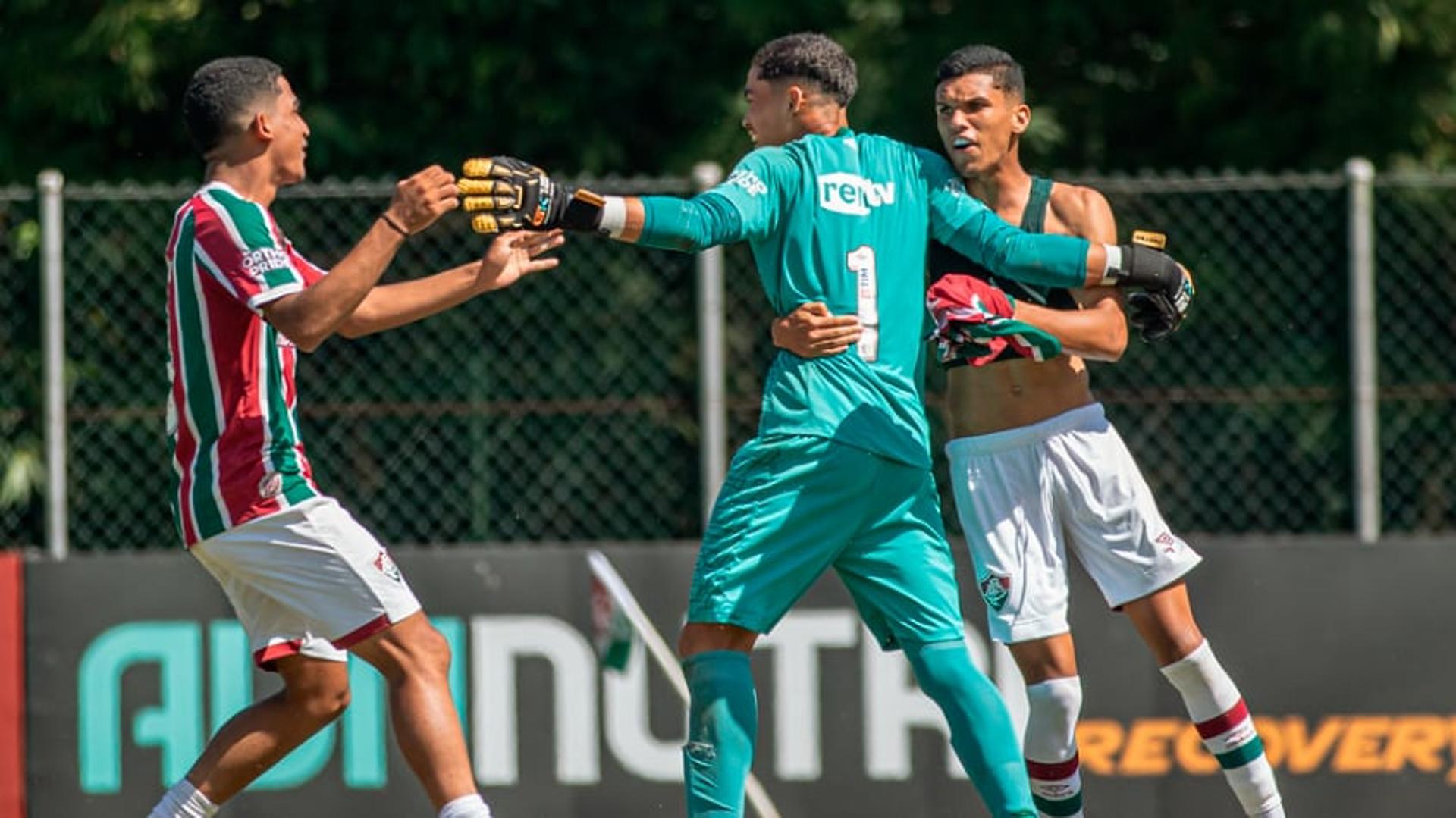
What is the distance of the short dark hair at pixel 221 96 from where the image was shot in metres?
5.54

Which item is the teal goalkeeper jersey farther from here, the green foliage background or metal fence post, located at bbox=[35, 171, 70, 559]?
the green foliage background

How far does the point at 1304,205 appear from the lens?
8023 mm

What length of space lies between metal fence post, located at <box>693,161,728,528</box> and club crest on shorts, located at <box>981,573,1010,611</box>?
72.3 inches

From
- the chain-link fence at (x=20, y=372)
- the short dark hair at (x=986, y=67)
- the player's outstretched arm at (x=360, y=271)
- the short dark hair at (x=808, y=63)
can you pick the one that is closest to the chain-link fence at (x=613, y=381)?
the chain-link fence at (x=20, y=372)

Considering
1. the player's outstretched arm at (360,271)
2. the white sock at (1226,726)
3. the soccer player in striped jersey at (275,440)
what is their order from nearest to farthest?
the player's outstretched arm at (360,271) → the soccer player in striped jersey at (275,440) → the white sock at (1226,726)

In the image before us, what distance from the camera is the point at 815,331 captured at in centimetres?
557

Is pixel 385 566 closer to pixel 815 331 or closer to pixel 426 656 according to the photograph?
pixel 426 656

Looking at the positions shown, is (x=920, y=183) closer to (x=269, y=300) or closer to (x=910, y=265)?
(x=910, y=265)

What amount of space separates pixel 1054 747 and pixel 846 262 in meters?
1.48

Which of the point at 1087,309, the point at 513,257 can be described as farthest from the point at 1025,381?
the point at 513,257

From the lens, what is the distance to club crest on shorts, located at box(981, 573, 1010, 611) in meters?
6.07

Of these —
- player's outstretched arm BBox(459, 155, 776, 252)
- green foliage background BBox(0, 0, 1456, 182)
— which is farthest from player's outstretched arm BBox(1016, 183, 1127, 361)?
green foliage background BBox(0, 0, 1456, 182)

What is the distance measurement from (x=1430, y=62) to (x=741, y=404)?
3.91 meters

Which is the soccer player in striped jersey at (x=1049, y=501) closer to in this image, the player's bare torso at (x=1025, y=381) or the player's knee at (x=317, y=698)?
the player's bare torso at (x=1025, y=381)
